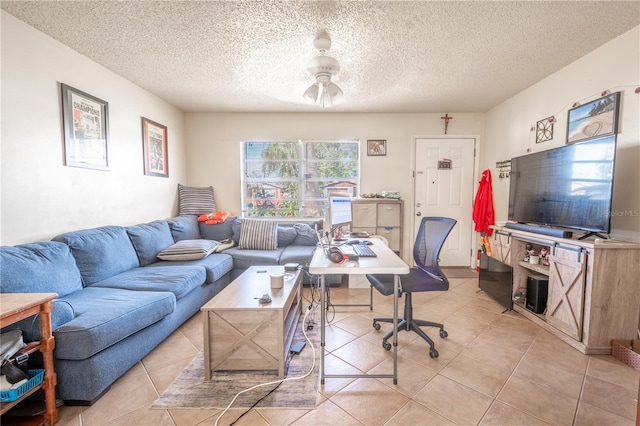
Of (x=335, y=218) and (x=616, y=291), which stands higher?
(x=335, y=218)

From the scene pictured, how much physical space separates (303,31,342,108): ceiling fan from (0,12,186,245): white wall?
2078 millimetres

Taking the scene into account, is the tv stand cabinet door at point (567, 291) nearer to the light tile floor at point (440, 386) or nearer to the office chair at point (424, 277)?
the light tile floor at point (440, 386)

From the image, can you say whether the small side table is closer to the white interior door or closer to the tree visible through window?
the tree visible through window

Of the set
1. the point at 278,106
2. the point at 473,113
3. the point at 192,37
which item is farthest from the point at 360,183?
the point at 192,37

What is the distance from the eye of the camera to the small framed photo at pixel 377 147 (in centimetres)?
420

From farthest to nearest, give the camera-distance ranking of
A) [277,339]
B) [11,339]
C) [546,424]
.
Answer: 1. [277,339]
2. [546,424]
3. [11,339]

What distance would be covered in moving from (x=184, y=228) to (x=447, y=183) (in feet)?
12.8

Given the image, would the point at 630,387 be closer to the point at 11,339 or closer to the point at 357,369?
the point at 357,369

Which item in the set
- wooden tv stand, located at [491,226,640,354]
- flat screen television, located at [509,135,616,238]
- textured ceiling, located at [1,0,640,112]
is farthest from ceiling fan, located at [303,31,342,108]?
wooden tv stand, located at [491,226,640,354]

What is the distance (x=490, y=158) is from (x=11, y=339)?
4.98m

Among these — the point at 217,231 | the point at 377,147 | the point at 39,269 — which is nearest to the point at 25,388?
the point at 39,269

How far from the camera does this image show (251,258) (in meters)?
3.24

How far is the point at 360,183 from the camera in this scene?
4.24m

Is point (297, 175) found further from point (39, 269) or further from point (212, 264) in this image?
point (39, 269)
